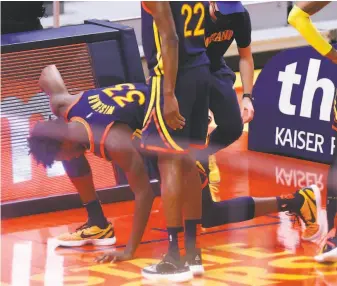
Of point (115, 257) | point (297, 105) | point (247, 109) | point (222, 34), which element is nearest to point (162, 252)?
point (115, 257)

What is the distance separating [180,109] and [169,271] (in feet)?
2.01

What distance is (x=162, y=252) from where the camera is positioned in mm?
4746

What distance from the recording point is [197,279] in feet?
14.2

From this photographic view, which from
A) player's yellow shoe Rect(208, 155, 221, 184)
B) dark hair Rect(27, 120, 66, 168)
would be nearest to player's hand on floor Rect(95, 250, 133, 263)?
dark hair Rect(27, 120, 66, 168)

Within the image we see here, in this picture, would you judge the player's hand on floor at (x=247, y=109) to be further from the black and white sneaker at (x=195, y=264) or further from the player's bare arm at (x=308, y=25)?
the black and white sneaker at (x=195, y=264)

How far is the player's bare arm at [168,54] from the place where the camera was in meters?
4.00

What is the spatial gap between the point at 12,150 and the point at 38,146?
2.63 feet

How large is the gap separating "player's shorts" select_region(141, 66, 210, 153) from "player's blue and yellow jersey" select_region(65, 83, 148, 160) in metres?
0.36

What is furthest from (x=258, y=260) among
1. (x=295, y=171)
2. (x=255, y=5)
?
(x=255, y=5)

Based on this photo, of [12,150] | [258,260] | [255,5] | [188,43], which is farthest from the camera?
[255,5]

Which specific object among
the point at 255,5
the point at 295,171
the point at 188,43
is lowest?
the point at 295,171

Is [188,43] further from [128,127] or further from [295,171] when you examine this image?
[295,171]

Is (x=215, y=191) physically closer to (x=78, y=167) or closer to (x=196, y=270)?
(x=78, y=167)

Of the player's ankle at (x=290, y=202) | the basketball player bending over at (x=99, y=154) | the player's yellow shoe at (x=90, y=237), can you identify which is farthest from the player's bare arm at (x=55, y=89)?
the player's ankle at (x=290, y=202)
